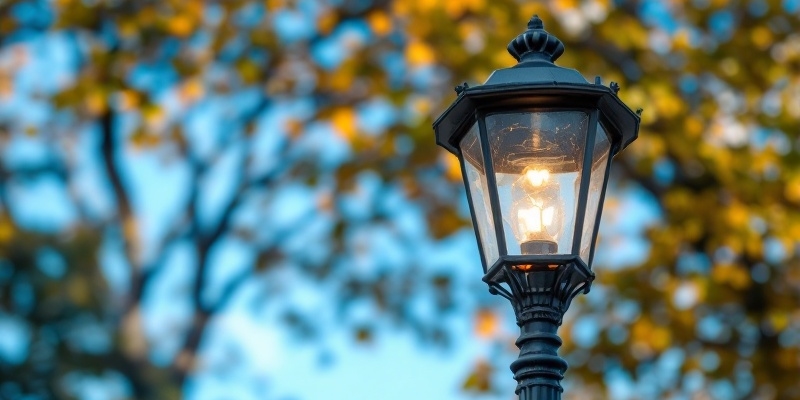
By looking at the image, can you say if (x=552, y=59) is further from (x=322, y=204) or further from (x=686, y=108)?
(x=322, y=204)

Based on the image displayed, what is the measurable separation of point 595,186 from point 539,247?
1.11ft

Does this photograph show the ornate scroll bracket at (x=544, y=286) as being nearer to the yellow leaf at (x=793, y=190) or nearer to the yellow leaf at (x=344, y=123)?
the yellow leaf at (x=793, y=190)

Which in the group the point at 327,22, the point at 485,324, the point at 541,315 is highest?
the point at 327,22

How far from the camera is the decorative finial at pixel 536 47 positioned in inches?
184

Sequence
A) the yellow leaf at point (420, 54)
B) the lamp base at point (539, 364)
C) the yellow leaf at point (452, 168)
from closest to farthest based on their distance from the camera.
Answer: the lamp base at point (539, 364) < the yellow leaf at point (452, 168) < the yellow leaf at point (420, 54)

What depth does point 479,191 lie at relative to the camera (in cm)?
446

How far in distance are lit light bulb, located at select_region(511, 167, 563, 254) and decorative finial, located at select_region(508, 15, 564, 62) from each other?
23.6 inches

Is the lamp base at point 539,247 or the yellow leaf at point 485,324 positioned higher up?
the yellow leaf at point 485,324

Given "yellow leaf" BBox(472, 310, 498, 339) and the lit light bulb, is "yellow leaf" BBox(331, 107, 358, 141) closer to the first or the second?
"yellow leaf" BBox(472, 310, 498, 339)

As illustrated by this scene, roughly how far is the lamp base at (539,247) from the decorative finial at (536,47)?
78 cm

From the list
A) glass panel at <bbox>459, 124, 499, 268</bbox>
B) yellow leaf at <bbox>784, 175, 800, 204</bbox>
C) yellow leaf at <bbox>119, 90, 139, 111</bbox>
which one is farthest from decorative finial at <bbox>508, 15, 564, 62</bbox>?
yellow leaf at <bbox>119, 90, 139, 111</bbox>

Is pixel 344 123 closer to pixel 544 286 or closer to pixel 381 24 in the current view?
pixel 381 24

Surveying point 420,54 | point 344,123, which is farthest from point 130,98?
point 420,54

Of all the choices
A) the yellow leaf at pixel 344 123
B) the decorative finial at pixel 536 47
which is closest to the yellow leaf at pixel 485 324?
the yellow leaf at pixel 344 123
